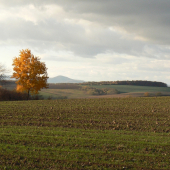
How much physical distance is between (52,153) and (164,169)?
173 inches

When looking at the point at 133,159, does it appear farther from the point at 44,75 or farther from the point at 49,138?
the point at 44,75

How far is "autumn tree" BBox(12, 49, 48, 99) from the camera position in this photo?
45625 millimetres

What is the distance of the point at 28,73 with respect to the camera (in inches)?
1831

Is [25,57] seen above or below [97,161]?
above

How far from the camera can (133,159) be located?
27.8 feet

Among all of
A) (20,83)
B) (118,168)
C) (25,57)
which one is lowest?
(118,168)

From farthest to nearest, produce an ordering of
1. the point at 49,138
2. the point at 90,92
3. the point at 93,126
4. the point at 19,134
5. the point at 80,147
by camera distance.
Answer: the point at 90,92, the point at 93,126, the point at 19,134, the point at 49,138, the point at 80,147

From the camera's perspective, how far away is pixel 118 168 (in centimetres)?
766

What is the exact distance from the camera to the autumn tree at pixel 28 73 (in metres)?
45.6

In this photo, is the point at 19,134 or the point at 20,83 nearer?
the point at 19,134

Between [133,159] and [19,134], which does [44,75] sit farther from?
[133,159]

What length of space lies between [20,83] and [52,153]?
41.1 meters

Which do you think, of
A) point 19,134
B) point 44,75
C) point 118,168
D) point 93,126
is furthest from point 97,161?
point 44,75

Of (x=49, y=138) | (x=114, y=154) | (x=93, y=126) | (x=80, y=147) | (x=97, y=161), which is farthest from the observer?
(x=93, y=126)
